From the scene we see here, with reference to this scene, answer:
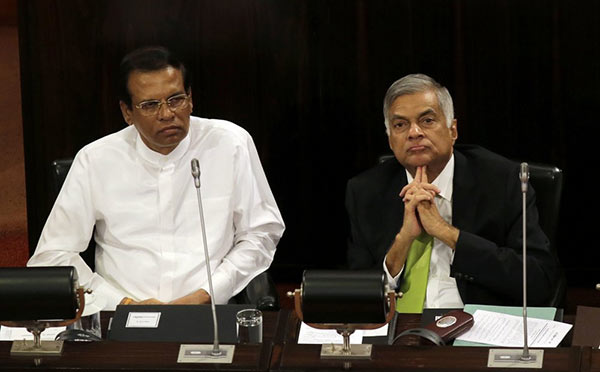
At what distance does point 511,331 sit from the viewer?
126 inches

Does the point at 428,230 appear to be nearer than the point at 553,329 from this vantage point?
No

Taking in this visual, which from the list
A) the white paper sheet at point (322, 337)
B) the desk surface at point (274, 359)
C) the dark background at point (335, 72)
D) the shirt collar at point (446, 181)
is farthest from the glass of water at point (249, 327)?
the dark background at point (335, 72)

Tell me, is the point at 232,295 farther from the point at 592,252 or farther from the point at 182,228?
the point at 592,252

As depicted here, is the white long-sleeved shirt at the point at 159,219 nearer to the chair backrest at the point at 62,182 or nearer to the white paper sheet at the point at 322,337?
the chair backrest at the point at 62,182

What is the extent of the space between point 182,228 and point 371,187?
24.9 inches

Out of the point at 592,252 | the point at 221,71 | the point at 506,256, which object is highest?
the point at 221,71

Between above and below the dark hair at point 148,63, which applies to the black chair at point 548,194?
below

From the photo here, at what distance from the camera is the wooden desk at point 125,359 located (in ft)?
8.82

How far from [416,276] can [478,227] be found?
0.25 meters

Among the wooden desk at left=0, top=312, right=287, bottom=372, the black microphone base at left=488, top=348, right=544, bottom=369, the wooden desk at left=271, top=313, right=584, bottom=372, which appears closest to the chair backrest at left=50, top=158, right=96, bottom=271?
the wooden desk at left=0, top=312, right=287, bottom=372

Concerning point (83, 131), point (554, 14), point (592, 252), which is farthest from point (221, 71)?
point (592, 252)

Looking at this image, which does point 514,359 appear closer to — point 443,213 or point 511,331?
point 511,331

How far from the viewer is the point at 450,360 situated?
2.68m

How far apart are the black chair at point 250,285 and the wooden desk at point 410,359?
993 mm
